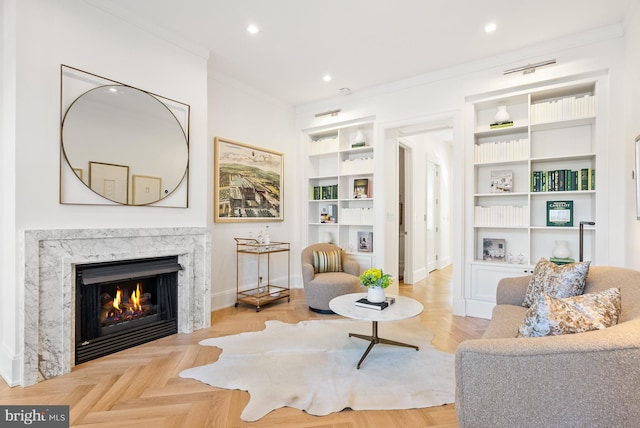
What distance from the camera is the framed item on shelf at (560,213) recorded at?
3.46 meters

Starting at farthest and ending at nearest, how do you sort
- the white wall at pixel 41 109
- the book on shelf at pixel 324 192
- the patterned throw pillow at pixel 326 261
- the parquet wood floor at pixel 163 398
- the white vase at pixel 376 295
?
the book on shelf at pixel 324 192 < the patterned throw pillow at pixel 326 261 < the white vase at pixel 376 295 < the white wall at pixel 41 109 < the parquet wood floor at pixel 163 398

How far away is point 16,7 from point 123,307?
7.87 feet

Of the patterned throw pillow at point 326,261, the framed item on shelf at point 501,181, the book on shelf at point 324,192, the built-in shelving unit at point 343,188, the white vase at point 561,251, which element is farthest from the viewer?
the book on shelf at point 324,192

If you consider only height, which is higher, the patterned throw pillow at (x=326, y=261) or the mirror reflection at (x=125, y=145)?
the mirror reflection at (x=125, y=145)

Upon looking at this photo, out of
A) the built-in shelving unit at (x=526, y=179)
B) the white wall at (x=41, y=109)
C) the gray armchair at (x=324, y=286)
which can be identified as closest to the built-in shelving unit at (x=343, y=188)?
the gray armchair at (x=324, y=286)

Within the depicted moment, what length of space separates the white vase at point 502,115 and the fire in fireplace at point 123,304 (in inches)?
150

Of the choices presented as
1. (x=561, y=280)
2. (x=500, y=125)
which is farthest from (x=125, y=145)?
(x=500, y=125)

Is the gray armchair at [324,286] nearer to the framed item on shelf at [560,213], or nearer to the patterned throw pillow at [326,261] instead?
the patterned throw pillow at [326,261]

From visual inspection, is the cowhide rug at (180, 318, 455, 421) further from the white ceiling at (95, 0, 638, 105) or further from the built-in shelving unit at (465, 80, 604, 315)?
the white ceiling at (95, 0, 638, 105)

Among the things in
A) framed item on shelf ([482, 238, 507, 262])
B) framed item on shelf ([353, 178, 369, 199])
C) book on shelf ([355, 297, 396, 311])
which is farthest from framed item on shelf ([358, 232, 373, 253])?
book on shelf ([355, 297, 396, 311])

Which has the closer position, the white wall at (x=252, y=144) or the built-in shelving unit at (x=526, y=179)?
the built-in shelving unit at (x=526, y=179)

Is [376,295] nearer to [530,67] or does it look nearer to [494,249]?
[494,249]

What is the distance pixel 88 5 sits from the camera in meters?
2.65

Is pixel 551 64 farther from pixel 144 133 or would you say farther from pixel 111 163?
pixel 111 163
